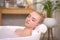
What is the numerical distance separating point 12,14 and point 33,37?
2029mm

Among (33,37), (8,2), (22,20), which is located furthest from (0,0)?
(33,37)

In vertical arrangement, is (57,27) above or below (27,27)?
below

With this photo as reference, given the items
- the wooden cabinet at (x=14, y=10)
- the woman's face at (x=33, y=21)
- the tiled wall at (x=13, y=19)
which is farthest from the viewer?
the tiled wall at (x=13, y=19)

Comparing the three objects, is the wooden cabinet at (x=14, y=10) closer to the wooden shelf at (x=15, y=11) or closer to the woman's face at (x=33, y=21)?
the wooden shelf at (x=15, y=11)

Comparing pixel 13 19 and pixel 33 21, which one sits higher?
pixel 33 21

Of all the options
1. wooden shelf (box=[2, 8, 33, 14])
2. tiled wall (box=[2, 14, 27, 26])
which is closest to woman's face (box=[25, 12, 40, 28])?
wooden shelf (box=[2, 8, 33, 14])

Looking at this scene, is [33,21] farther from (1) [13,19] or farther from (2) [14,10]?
(1) [13,19]

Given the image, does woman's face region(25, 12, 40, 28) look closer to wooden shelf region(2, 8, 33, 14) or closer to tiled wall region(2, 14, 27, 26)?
wooden shelf region(2, 8, 33, 14)

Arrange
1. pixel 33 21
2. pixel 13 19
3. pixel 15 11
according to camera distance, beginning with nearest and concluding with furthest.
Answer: pixel 33 21
pixel 15 11
pixel 13 19

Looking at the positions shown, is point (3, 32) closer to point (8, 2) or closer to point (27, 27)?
point (27, 27)

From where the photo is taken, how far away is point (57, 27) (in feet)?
11.0

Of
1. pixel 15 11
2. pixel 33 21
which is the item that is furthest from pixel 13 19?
pixel 33 21

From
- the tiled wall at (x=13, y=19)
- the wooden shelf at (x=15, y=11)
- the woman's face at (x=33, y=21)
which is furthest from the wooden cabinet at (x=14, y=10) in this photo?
the woman's face at (x=33, y=21)

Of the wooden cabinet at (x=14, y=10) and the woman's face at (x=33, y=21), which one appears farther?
the wooden cabinet at (x=14, y=10)
